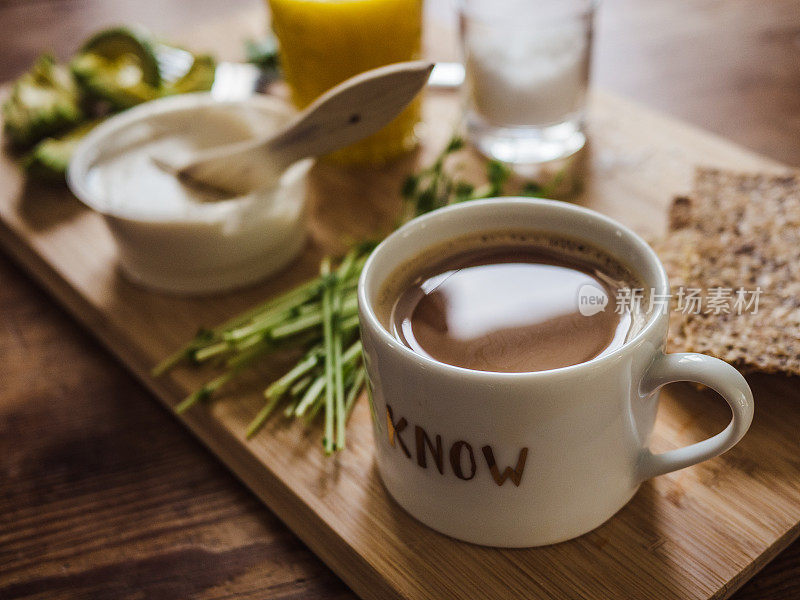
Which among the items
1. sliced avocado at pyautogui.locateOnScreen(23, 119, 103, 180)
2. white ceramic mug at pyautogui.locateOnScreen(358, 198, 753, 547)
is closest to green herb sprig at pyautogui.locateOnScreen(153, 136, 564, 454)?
white ceramic mug at pyautogui.locateOnScreen(358, 198, 753, 547)

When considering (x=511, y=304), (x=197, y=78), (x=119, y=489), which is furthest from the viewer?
(x=197, y=78)

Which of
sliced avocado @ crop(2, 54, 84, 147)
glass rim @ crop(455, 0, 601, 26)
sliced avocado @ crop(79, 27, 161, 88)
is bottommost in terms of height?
sliced avocado @ crop(2, 54, 84, 147)

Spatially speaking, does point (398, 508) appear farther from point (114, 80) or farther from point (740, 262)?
point (114, 80)

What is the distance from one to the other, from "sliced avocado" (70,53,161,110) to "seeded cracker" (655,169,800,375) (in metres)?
0.93

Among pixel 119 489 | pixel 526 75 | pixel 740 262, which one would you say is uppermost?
pixel 526 75

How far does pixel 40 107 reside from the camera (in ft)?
4.59

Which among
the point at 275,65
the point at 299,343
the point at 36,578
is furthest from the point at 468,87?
the point at 36,578

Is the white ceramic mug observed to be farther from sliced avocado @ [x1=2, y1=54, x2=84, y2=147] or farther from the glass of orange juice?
sliced avocado @ [x1=2, y1=54, x2=84, y2=147]

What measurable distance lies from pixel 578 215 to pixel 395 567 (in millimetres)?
380

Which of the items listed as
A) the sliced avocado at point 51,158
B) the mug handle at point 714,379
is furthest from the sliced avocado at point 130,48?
the mug handle at point 714,379

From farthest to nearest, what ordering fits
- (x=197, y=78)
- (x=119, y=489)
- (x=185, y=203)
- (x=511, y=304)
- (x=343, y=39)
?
(x=197, y=78) < (x=343, y=39) < (x=185, y=203) < (x=119, y=489) < (x=511, y=304)

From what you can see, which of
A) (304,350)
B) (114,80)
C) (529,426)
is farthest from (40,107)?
(529,426)

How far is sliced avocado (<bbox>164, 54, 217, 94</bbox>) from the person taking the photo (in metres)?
1.47

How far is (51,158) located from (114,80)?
0.70ft
